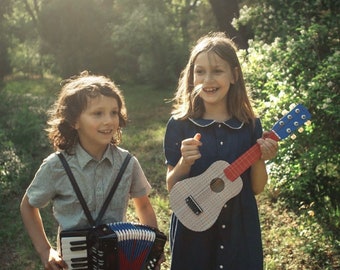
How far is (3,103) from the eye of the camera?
383 inches

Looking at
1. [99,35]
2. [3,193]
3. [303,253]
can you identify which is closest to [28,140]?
[3,193]

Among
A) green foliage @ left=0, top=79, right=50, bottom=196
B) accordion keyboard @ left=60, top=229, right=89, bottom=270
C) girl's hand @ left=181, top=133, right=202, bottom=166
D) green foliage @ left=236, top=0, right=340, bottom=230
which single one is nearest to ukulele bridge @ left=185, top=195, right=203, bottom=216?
girl's hand @ left=181, top=133, right=202, bottom=166

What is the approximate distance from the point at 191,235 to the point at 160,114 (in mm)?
8817

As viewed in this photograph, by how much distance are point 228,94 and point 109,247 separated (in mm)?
1035

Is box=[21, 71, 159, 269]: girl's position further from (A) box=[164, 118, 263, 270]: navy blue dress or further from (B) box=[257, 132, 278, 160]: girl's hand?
(B) box=[257, 132, 278, 160]: girl's hand

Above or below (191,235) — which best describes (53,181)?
above

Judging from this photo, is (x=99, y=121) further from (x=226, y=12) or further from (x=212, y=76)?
(x=226, y=12)

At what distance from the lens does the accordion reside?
194cm

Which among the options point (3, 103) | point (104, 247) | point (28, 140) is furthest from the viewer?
point (3, 103)

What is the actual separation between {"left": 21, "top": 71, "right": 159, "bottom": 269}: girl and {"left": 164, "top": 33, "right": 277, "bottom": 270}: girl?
241 mm

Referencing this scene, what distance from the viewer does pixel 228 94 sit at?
2443mm

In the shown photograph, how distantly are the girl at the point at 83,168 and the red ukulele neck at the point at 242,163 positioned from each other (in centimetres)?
44

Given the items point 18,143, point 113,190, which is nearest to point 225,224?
point 113,190

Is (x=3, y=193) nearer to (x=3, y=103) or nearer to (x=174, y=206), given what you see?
(x=174, y=206)
